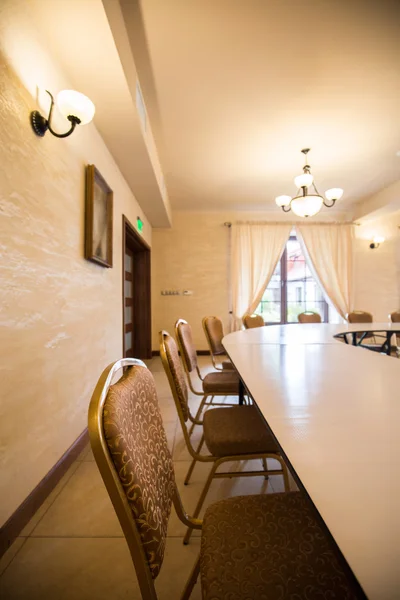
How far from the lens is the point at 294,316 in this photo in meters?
6.11

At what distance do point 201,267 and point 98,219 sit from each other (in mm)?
3476

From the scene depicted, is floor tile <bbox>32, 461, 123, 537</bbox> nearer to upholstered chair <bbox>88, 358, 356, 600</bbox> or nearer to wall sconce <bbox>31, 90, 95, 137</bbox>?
upholstered chair <bbox>88, 358, 356, 600</bbox>

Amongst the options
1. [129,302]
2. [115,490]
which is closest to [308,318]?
[129,302]

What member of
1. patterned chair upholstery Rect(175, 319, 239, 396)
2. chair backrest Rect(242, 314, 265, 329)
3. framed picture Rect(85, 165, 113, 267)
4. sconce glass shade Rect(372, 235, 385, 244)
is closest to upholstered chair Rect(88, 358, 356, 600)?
patterned chair upholstery Rect(175, 319, 239, 396)

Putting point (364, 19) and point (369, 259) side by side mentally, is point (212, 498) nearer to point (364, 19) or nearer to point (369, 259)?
point (364, 19)

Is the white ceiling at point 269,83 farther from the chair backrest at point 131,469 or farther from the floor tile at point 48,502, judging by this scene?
the floor tile at point 48,502

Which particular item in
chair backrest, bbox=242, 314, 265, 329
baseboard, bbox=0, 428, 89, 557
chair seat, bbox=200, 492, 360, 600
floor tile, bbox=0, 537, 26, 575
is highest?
chair backrest, bbox=242, 314, 265, 329

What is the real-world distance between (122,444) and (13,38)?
1.91 metres

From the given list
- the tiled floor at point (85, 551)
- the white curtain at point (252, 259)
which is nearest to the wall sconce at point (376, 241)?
the white curtain at point (252, 259)

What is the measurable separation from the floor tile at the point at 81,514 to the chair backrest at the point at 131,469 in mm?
980

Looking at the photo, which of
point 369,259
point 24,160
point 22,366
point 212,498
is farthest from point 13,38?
point 369,259

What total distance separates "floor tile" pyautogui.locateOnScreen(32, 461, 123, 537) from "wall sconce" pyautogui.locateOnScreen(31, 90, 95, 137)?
6.58 ft

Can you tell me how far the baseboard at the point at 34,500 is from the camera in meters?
1.22

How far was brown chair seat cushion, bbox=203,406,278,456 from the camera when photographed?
3.94 ft
